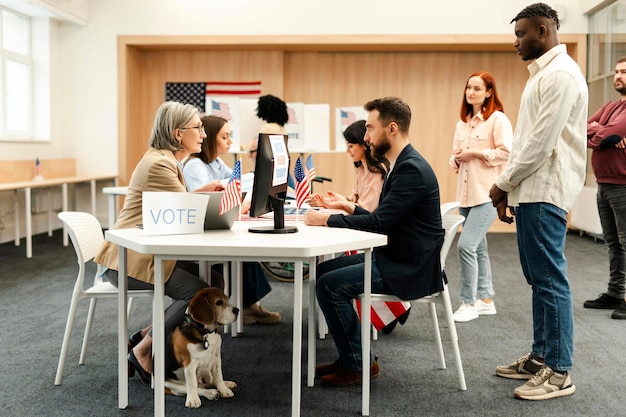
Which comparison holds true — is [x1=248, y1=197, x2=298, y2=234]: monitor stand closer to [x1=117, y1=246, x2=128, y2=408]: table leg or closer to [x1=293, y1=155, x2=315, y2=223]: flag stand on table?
[x1=293, y1=155, x2=315, y2=223]: flag stand on table

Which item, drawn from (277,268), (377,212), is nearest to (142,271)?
(377,212)

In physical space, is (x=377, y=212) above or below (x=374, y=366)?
above

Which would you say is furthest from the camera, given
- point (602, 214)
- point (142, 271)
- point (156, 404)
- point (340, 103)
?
point (340, 103)

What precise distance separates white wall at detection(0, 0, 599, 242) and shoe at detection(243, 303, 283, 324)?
4914mm

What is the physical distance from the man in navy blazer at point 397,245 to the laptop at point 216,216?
0.43 m

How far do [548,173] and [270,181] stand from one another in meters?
1.07

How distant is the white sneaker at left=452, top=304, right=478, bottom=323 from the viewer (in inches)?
162

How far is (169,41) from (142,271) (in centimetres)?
625

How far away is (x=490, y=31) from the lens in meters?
8.24

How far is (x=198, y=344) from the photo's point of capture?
264 centimetres

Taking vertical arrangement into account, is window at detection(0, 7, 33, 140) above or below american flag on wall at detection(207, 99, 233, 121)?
above

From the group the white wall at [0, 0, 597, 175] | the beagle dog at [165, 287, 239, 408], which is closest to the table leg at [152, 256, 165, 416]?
the beagle dog at [165, 287, 239, 408]

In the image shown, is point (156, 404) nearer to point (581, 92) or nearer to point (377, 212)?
point (377, 212)

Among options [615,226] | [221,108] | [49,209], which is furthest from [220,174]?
[49,209]
